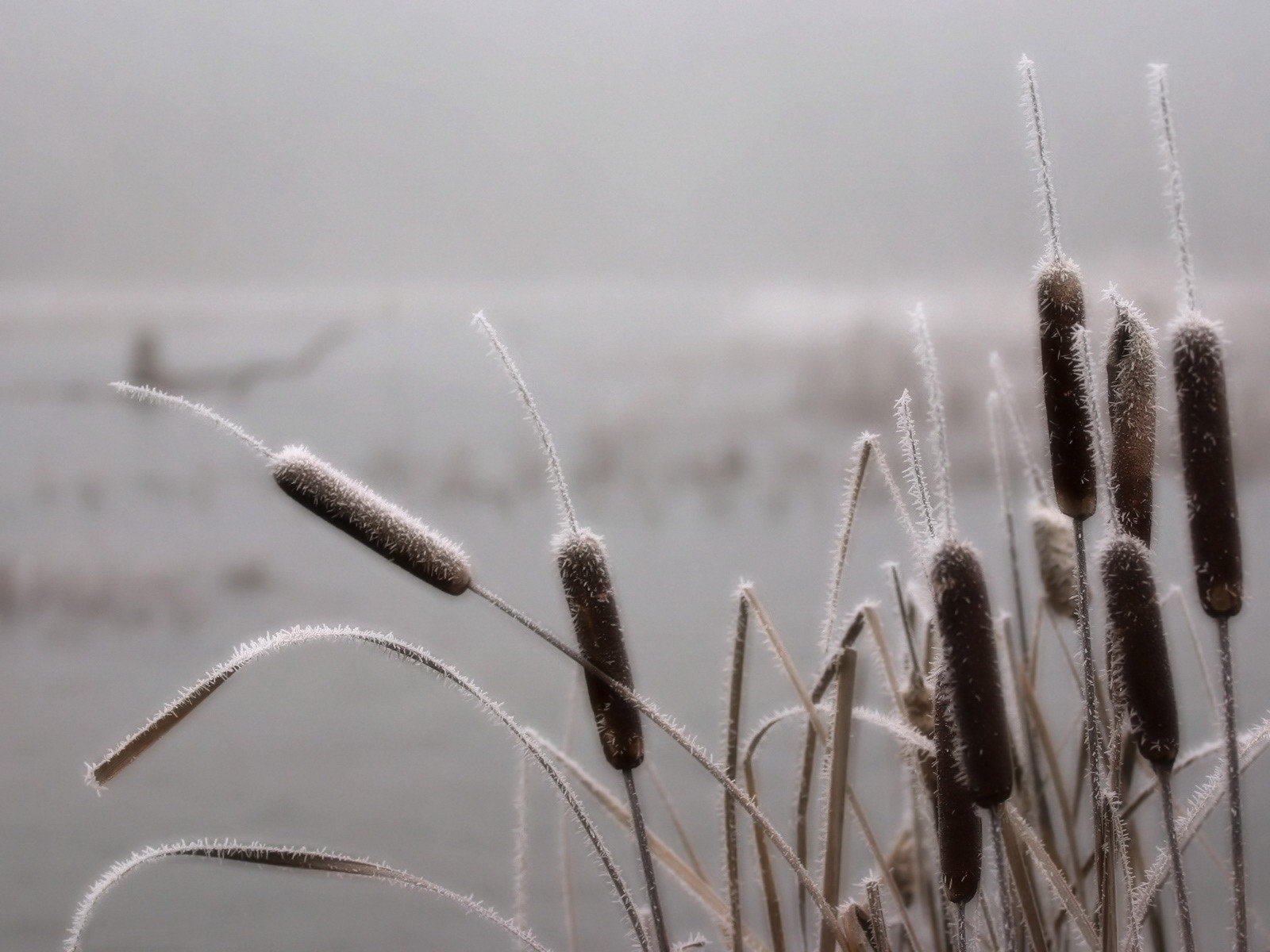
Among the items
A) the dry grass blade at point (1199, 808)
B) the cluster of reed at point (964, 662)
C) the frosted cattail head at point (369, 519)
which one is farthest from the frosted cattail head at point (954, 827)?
the frosted cattail head at point (369, 519)

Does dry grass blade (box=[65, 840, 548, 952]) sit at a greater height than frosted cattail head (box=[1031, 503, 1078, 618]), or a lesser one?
lesser

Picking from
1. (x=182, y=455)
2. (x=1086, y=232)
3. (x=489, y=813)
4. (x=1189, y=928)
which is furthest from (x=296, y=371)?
(x=1189, y=928)

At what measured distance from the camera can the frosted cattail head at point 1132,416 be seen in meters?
0.50

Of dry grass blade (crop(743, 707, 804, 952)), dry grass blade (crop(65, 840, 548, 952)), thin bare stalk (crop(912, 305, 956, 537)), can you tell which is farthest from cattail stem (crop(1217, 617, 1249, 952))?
dry grass blade (crop(65, 840, 548, 952))

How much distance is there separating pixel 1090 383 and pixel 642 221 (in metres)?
0.83

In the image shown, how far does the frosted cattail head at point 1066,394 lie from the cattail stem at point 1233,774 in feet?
0.24

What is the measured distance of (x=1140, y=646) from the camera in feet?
1.43

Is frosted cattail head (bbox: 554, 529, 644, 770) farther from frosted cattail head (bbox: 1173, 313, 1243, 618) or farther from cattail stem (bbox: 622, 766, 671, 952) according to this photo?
frosted cattail head (bbox: 1173, 313, 1243, 618)

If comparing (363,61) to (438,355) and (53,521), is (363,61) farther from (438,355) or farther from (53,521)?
(53,521)

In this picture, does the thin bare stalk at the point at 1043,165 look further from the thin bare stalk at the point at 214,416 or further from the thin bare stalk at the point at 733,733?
the thin bare stalk at the point at 214,416

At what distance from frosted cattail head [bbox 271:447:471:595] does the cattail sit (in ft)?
0.60

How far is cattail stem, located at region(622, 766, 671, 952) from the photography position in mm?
513

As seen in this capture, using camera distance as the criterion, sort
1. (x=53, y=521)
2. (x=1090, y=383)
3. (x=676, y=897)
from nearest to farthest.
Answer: (x=1090, y=383), (x=53, y=521), (x=676, y=897)

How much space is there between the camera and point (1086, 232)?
1249 millimetres
